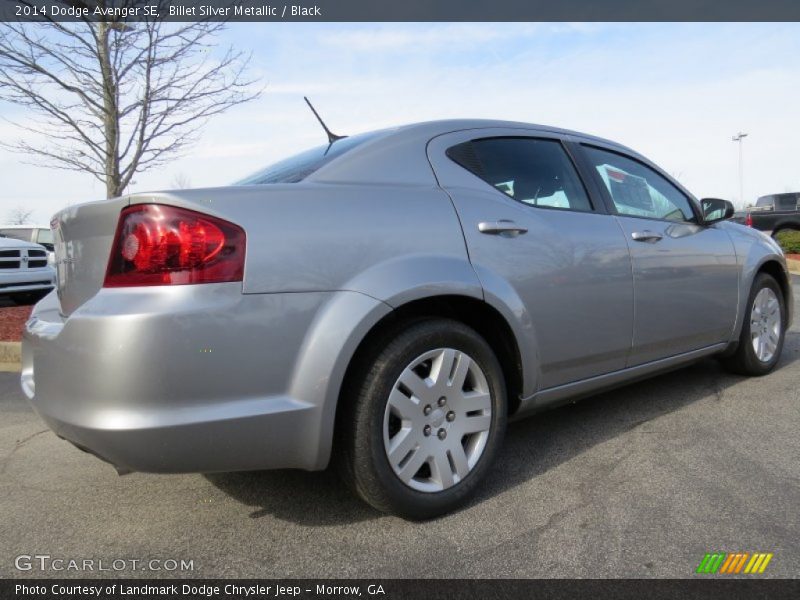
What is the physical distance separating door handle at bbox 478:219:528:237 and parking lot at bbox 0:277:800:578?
3.51ft

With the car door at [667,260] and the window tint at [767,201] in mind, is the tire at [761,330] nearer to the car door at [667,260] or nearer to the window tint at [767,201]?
the car door at [667,260]

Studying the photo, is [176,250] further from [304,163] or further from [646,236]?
[646,236]

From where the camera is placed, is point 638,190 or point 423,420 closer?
point 423,420

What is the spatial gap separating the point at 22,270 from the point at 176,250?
30.4 feet

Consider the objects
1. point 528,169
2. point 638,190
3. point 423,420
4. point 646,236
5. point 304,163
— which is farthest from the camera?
point 638,190

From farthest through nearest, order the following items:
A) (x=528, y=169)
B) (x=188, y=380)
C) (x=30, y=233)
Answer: (x=30, y=233) < (x=528, y=169) < (x=188, y=380)

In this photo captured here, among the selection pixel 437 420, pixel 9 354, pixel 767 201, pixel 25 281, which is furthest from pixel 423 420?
pixel 767 201

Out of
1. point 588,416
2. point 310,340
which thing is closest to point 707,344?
point 588,416

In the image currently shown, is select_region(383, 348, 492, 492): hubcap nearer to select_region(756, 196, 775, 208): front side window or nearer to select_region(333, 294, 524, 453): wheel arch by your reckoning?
select_region(333, 294, 524, 453): wheel arch

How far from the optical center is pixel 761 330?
4.19 meters

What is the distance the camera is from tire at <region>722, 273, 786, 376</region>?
4.05 meters

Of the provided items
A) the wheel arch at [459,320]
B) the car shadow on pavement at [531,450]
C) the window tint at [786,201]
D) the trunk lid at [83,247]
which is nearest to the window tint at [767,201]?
the window tint at [786,201]

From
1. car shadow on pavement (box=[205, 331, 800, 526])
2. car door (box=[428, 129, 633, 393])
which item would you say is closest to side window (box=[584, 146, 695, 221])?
car door (box=[428, 129, 633, 393])

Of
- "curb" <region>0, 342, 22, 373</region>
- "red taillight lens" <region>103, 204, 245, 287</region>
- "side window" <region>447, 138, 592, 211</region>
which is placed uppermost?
"side window" <region>447, 138, 592, 211</region>
